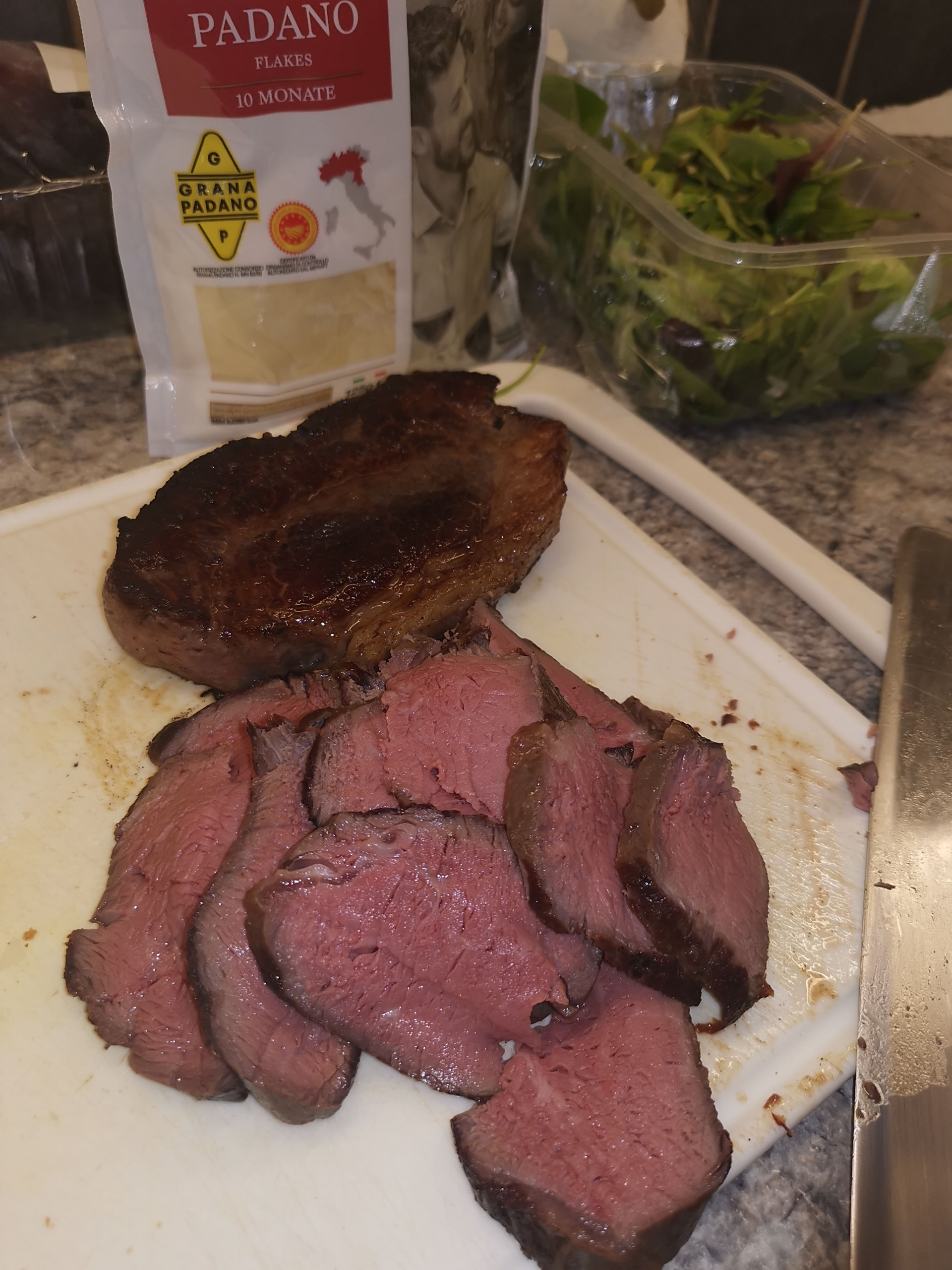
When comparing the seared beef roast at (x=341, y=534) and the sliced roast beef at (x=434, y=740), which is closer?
the sliced roast beef at (x=434, y=740)

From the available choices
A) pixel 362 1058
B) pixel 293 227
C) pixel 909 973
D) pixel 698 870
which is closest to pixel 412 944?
pixel 362 1058

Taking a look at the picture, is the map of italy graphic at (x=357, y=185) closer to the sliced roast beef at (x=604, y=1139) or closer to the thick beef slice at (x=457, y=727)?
the thick beef slice at (x=457, y=727)

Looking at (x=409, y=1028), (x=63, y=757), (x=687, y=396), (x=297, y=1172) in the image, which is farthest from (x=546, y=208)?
(x=297, y=1172)

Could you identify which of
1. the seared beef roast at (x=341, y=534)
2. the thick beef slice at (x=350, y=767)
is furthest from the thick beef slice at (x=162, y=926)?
the seared beef roast at (x=341, y=534)

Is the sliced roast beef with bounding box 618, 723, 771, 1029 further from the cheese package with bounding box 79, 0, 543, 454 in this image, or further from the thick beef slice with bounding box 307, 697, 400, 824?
the cheese package with bounding box 79, 0, 543, 454

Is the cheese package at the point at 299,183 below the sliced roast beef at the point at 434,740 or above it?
above

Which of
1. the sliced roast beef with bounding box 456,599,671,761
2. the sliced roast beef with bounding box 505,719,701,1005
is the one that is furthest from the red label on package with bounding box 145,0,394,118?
the sliced roast beef with bounding box 505,719,701,1005

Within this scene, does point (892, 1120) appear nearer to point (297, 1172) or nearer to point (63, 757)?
point (297, 1172)
